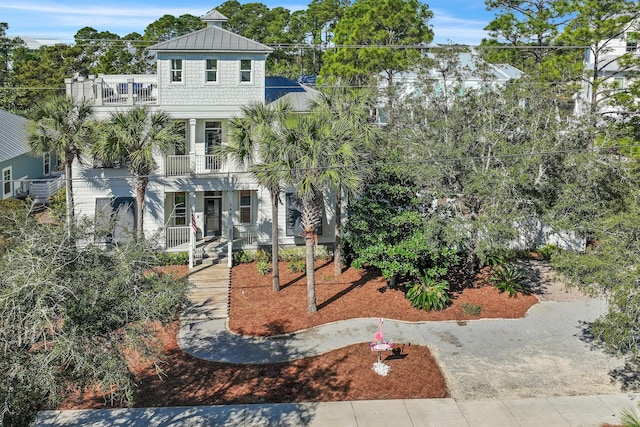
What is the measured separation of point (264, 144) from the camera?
17.3m

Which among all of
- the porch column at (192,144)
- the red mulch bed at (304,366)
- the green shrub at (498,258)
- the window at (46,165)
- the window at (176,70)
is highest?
the window at (176,70)

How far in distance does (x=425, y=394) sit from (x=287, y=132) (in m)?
8.20

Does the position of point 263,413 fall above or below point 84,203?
below

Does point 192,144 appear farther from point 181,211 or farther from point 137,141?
point 137,141

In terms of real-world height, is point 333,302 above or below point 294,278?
below

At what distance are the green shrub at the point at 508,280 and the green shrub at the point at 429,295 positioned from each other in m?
2.11

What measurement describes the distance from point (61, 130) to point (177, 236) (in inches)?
239

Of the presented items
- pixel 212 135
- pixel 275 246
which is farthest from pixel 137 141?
pixel 275 246

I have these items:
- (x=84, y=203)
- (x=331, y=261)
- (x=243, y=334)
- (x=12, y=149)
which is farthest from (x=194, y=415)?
(x=12, y=149)

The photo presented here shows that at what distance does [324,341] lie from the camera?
16.7 m

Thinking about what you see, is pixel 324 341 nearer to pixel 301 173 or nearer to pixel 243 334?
pixel 243 334

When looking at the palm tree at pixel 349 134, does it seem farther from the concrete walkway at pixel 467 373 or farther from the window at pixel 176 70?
the window at pixel 176 70

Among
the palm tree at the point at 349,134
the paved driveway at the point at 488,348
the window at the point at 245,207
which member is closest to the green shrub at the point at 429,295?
the paved driveway at the point at 488,348

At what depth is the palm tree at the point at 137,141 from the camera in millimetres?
20594
